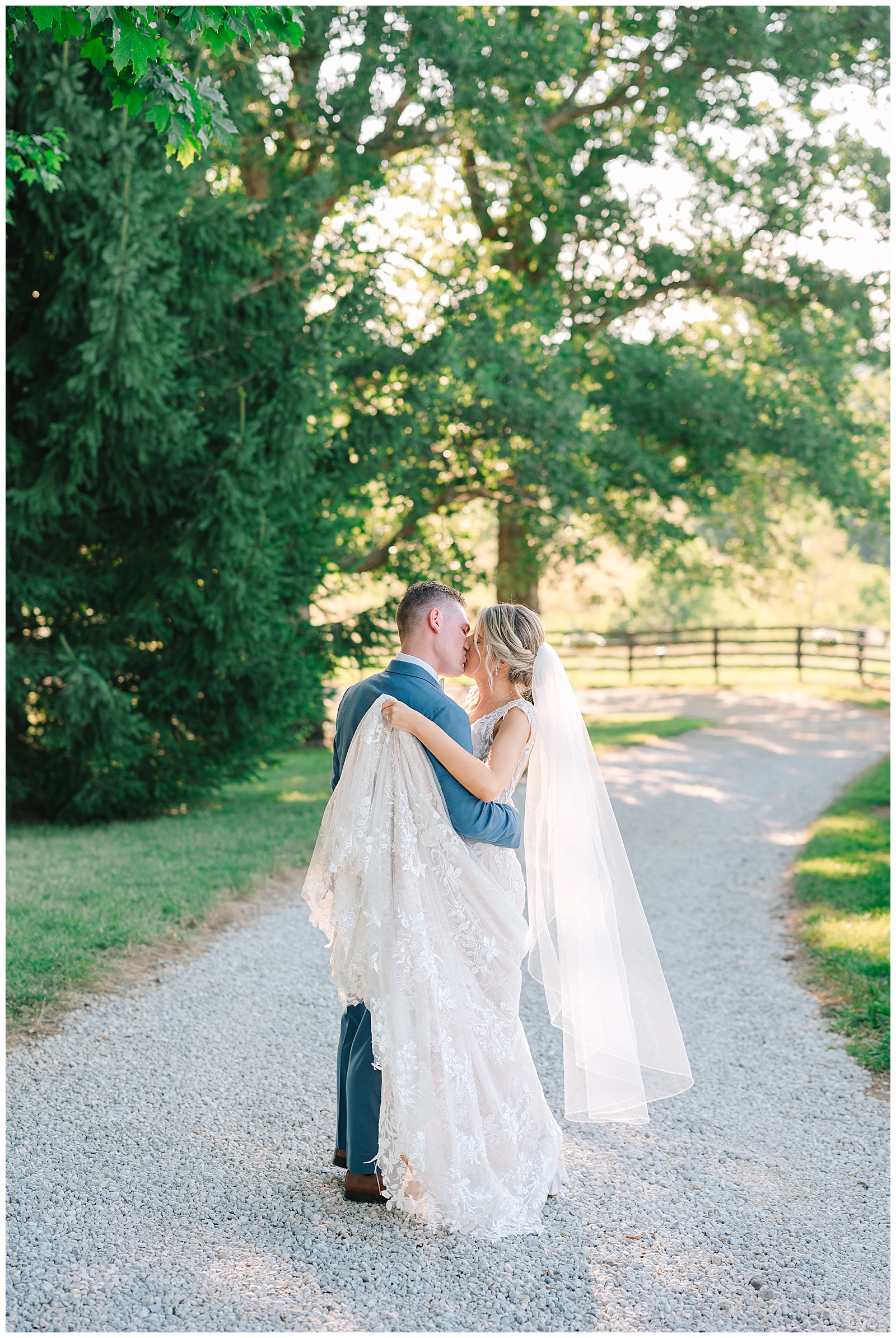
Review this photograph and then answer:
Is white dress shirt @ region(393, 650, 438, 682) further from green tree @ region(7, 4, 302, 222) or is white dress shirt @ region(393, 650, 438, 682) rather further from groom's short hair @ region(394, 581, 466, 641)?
green tree @ region(7, 4, 302, 222)

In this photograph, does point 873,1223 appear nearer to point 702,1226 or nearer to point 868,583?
point 702,1226

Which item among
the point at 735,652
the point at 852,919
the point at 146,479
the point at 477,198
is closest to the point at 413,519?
the point at 146,479

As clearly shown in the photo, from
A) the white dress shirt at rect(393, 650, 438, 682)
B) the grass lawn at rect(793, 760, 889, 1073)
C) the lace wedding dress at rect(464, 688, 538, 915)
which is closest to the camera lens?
the white dress shirt at rect(393, 650, 438, 682)

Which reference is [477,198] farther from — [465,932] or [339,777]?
[465,932]

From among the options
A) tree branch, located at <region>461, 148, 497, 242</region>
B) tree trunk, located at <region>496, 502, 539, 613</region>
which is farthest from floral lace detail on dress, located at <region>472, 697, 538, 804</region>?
tree branch, located at <region>461, 148, 497, 242</region>

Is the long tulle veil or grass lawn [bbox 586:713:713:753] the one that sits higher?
the long tulle veil

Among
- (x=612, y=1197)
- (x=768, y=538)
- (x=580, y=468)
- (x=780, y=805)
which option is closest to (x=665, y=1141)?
(x=612, y=1197)

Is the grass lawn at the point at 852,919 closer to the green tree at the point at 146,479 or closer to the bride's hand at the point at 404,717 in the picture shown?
the bride's hand at the point at 404,717

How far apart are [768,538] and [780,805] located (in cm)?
1383

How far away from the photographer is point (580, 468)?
44.2ft

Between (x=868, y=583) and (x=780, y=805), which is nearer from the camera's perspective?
(x=780, y=805)

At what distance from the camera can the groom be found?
3285mm

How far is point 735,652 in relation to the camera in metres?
26.7

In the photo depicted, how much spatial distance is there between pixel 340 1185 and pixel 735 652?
24560mm
